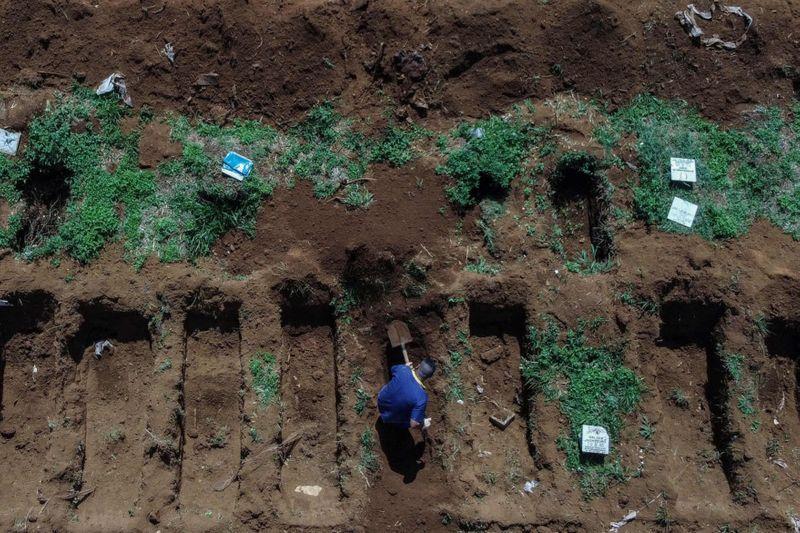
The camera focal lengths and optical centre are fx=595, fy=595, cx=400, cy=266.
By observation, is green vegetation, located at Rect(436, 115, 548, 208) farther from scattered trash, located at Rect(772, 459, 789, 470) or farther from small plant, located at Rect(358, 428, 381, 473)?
scattered trash, located at Rect(772, 459, 789, 470)

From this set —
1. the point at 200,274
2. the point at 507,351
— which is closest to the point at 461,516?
the point at 507,351

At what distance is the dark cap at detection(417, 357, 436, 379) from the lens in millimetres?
5953

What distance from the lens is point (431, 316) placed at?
6094mm

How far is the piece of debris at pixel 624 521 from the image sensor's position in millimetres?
5738

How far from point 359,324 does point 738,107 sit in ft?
15.7

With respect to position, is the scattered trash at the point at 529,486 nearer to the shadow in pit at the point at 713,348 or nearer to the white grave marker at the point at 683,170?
the shadow in pit at the point at 713,348

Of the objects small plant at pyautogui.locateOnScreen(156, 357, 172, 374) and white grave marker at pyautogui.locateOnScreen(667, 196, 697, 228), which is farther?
white grave marker at pyautogui.locateOnScreen(667, 196, 697, 228)

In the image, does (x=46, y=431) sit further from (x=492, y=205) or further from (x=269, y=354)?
(x=492, y=205)

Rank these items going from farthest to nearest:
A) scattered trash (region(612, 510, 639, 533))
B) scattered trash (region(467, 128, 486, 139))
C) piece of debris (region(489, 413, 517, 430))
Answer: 1. scattered trash (region(467, 128, 486, 139))
2. piece of debris (region(489, 413, 517, 430))
3. scattered trash (region(612, 510, 639, 533))

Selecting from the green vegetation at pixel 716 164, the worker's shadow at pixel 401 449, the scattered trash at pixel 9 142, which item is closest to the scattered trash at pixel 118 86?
the scattered trash at pixel 9 142

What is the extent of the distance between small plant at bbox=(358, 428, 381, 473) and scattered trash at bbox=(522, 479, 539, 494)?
1.47 meters

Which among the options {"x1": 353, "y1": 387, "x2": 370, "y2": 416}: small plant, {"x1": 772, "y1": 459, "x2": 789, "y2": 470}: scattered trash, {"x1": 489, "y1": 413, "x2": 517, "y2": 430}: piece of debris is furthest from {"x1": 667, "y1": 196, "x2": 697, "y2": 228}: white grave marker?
{"x1": 353, "y1": 387, "x2": 370, "y2": 416}: small plant

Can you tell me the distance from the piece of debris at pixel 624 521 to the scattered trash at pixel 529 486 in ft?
2.59

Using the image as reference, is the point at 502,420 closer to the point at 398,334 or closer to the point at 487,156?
the point at 398,334
